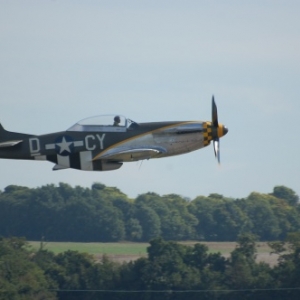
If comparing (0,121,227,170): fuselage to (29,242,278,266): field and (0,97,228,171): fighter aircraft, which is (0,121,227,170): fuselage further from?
(29,242,278,266): field

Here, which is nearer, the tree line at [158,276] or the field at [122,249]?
the tree line at [158,276]

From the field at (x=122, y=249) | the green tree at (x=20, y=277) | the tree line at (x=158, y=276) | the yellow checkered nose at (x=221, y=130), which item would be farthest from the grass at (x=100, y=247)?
the yellow checkered nose at (x=221, y=130)

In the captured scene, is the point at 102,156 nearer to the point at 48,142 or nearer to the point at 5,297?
the point at 48,142

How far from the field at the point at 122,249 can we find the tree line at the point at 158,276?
4578 mm

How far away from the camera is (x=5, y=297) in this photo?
227ft

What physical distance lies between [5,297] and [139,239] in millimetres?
54694

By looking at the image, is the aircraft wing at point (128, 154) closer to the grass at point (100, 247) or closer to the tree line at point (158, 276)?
the tree line at point (158, 276)

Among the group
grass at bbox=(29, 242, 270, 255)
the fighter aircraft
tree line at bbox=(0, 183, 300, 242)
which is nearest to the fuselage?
the fighter aircraft

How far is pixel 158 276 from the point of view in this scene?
77.2m

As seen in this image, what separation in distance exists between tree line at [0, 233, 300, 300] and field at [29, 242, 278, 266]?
15.0ft

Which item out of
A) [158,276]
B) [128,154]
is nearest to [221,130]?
[128,154]

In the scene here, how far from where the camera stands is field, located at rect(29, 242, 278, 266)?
288 ft

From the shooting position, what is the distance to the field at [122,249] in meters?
87.7

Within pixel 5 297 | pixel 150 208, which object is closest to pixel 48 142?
pixel 5 297
